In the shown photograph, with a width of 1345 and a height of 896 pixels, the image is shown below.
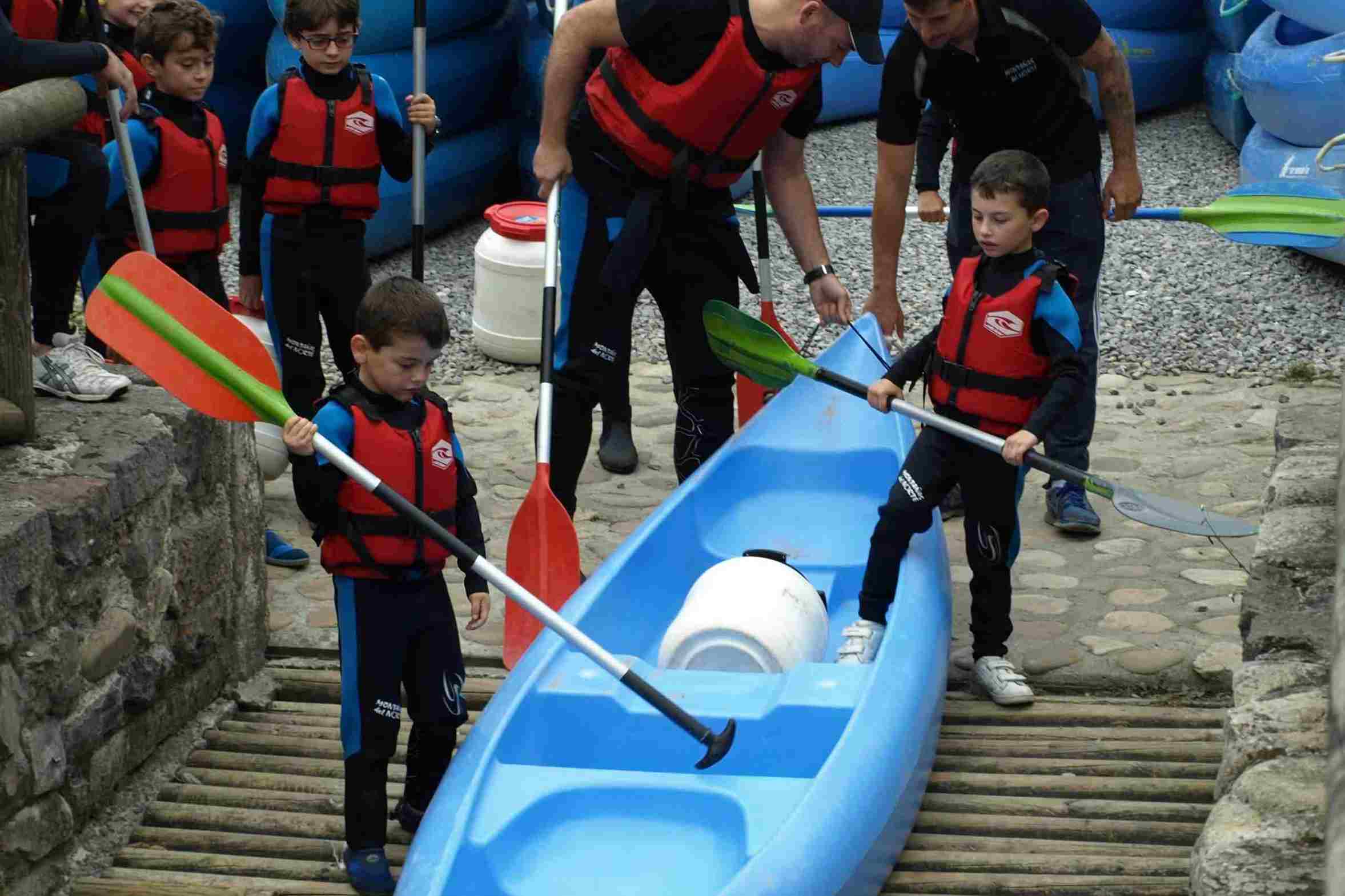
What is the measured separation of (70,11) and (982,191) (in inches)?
94.2

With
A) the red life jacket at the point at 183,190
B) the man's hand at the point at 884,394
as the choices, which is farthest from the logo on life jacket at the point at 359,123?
the man's hand at the point at 884,394

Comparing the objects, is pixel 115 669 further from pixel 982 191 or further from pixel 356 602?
pixel 982 191

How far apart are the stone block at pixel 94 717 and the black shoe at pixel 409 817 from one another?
59 cm

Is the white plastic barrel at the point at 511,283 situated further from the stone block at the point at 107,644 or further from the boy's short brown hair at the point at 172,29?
the stone block at the point at 107,644

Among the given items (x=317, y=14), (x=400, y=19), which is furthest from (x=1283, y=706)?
(x=400, y=19)

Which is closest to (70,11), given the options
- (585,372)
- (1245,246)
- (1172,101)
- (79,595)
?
(585,372)

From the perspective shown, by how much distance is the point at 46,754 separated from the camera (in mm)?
3006

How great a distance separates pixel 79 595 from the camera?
315 centimetres

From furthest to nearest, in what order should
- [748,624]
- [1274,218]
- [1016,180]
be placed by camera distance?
Result: [1274,218], [1016,180], [748,624]

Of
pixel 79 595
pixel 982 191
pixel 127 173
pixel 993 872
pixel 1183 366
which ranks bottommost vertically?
pixel 1183 366

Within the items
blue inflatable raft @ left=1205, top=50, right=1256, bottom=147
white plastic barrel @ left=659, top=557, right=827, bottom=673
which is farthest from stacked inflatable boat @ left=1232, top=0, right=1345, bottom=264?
white plastic barrel @ left=659, top=557, right=827, bottom=673

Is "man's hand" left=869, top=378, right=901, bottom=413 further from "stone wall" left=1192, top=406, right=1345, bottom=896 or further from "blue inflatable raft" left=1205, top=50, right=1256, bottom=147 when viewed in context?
"blue inflatable raft" left=1205, top=50, right=1256, bottom=147

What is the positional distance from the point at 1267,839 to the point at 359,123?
10.2ft

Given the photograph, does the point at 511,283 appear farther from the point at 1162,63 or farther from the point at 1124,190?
the point at 1162,63
